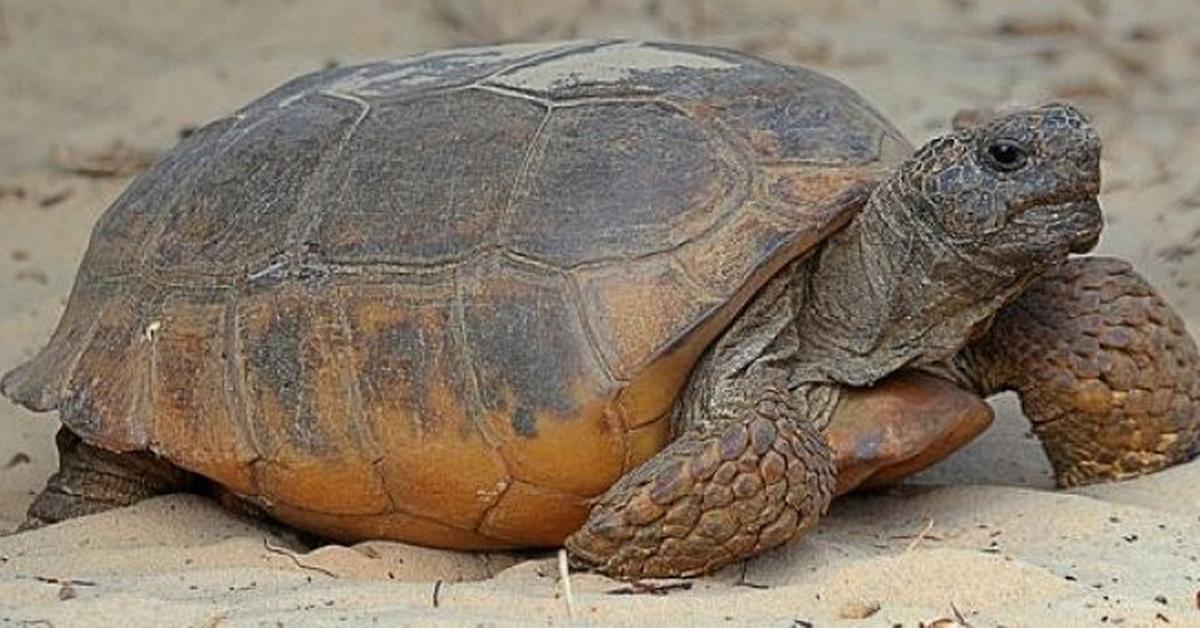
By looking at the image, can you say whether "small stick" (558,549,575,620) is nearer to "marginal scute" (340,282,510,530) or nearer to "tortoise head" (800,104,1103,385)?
"marginal scute" (340,282,510,530)

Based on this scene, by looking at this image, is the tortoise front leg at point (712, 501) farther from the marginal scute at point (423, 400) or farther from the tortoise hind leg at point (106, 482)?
the tortoise hind leg at point (106, 482)

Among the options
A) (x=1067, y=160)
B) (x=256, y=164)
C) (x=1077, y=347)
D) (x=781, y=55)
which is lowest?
(x=1077, y=347)

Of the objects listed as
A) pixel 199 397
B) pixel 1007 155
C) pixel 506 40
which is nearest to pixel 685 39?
pixel 506 40

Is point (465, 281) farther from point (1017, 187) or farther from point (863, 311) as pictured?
point (1017, 187)

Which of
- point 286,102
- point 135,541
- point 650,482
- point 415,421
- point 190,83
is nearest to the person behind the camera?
point 650,482

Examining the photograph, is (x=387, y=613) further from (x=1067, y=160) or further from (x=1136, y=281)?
(x=1136, y=281)

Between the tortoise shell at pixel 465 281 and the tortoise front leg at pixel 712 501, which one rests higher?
the tortoise shell at pixel 465 281

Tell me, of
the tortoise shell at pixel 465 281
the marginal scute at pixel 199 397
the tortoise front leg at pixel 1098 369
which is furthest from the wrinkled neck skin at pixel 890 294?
the marginal scute at pixel 199 397

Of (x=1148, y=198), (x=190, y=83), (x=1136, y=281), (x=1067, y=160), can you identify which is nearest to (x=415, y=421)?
(x=1067, y=160)
